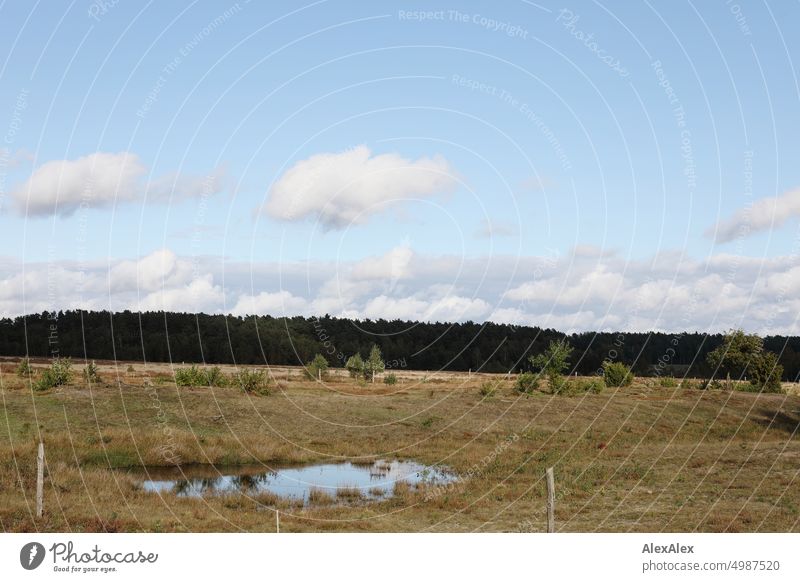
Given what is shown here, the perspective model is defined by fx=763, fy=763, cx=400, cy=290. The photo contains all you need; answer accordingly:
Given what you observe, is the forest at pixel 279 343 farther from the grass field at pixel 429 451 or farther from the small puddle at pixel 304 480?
the small puddle at pixel 304 480

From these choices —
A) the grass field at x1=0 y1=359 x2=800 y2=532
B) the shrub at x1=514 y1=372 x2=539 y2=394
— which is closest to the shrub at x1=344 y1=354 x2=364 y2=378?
the grass field at x1=0 y1=359 x2=800 y2=532

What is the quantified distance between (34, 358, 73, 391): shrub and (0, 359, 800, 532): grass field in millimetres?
1026

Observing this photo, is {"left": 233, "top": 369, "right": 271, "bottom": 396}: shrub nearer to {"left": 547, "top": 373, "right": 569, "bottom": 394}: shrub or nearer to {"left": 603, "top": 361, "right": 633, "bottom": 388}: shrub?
{"left": 547, "top": 373, "right": 569, "bottom": 394}: shrub

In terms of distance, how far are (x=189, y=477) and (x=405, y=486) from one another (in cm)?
1234

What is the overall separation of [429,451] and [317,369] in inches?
2008

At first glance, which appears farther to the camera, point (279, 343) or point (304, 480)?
point (279, 343)

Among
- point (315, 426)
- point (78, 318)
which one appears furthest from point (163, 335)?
point (315, 426)

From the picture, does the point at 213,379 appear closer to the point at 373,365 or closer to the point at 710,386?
the point at 373,365

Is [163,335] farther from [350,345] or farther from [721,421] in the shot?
[721,421]

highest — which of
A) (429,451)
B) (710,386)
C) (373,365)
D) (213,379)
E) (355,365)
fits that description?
(373,365)

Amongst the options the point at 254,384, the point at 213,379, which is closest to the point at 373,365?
the point at 213,379

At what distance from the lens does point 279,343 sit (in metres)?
158

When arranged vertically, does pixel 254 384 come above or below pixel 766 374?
below

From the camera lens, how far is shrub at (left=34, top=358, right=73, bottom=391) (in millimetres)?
61812
